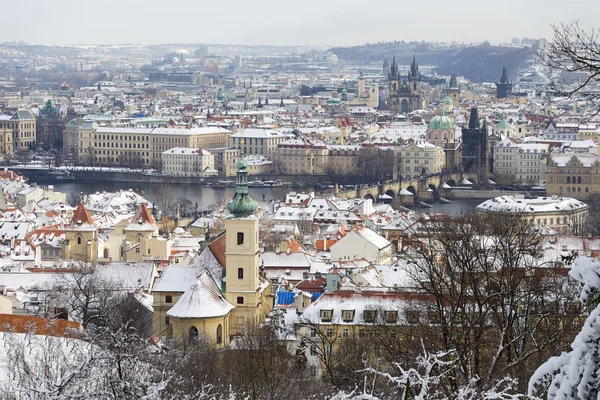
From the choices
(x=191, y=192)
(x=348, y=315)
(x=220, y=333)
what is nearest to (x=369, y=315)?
(x=348, y=315)

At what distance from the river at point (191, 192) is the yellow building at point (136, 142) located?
7112mm

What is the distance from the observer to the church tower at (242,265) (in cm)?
1460

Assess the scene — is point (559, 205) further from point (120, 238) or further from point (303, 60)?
point (303, 60)

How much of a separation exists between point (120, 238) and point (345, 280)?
745 cm

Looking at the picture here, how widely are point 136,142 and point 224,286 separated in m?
44.8

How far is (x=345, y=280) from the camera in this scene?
53.5 feet

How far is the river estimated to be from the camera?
133 feet

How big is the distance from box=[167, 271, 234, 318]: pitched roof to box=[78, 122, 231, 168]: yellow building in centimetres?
4243

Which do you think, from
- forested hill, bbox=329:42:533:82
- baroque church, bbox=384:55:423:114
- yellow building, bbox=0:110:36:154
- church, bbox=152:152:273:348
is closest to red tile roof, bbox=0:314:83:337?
church, bbox=152:152:273:348

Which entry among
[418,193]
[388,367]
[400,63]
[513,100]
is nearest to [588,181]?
[418,193]

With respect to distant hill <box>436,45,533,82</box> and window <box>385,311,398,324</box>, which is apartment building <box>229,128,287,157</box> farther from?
distant hill <box>436,45,533,82</box>

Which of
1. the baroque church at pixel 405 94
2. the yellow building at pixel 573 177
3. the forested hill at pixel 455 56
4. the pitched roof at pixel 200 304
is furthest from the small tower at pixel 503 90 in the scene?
the pitched roof at pixel 200 304

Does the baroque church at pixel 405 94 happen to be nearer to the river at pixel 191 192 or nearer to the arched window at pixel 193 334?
the river at pixel 191 192

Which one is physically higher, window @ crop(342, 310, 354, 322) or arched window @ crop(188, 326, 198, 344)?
window @ crop(342, 310, 354, 322)
